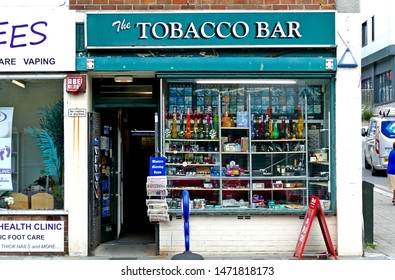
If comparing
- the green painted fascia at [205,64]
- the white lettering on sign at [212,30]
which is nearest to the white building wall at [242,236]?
the green painted fascia at [205,64]

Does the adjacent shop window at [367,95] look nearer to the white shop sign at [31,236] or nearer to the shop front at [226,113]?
the shop front at [226,113]

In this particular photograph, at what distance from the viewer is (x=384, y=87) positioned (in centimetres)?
4319

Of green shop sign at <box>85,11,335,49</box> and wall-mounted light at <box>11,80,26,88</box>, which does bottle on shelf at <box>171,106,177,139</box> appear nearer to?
green shop sign at <box>85,11,335,49</box>

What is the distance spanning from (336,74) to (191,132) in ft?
8.86

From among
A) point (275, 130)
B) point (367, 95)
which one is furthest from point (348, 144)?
point (367, 95)

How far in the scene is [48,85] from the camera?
32.9 feet

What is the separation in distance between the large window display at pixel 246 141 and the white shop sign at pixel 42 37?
6.11ft

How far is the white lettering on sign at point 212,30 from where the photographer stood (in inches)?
381

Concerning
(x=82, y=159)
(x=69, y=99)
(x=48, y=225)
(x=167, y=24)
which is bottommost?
(x=48, y=225)

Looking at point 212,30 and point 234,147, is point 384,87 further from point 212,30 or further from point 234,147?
point 212,30

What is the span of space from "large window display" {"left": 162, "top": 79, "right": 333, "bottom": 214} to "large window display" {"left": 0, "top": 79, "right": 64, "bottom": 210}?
195 centimetres

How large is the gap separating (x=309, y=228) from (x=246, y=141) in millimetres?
1895

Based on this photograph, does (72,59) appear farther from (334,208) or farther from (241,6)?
(334,208)

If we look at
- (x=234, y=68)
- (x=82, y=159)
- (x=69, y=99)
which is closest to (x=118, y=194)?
(x=82, y=159)
